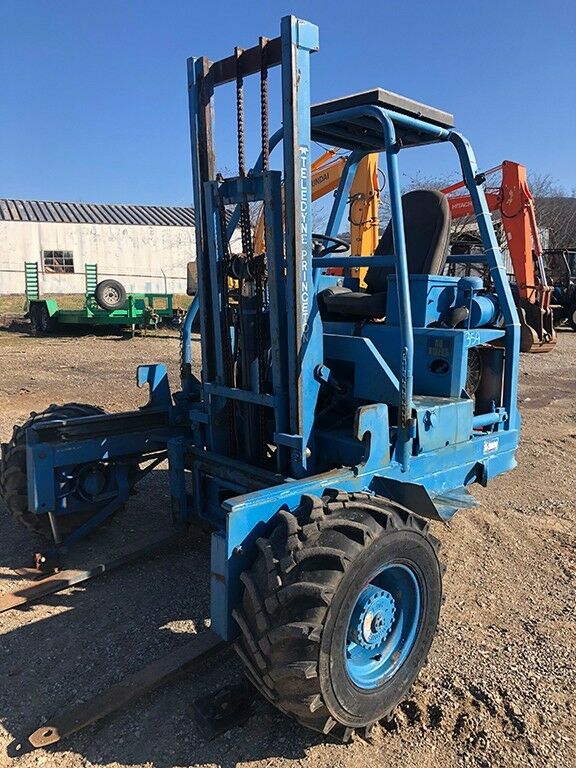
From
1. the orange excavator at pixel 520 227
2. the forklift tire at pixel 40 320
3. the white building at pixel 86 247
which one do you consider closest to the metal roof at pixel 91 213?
the white building at pixel 86 247

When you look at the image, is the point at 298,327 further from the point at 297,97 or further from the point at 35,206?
the point at 35,206

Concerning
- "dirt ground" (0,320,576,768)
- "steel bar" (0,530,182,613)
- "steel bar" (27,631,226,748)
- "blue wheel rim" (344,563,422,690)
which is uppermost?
"blue wheel rim" (344,563,422,690)

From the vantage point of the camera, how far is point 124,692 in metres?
2.96

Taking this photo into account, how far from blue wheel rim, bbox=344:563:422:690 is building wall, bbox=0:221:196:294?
97.5 feet

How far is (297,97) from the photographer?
3.20m

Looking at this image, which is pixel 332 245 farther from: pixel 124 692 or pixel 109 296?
pixel 109 296

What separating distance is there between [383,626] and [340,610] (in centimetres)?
45

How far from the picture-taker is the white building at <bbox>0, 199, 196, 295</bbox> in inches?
1172

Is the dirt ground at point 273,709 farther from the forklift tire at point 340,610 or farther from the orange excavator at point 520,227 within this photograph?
the orange excavator at point 520,227

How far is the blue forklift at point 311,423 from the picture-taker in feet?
8.87

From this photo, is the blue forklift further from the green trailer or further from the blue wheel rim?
the green trailer

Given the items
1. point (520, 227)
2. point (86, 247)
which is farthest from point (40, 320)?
point (86, 247)

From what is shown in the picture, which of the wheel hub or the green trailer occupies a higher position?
the green trailer

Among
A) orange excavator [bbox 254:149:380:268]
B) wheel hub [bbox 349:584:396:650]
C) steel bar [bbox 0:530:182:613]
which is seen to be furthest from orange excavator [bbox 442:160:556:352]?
wheel hub [bbox 349:584:396:650]
